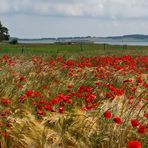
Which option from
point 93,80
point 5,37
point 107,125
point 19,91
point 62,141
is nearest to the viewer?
point 62,141

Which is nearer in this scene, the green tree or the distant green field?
the distant green field

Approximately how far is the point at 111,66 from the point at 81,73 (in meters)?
3.37

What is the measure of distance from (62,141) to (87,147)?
314mm

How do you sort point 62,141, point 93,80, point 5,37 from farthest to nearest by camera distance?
point 5,37 < point 93,80 < point 62,141

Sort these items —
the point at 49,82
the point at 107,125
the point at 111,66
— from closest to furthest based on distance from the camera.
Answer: the point at 107,125, the point at 49,82, the point at 111,66

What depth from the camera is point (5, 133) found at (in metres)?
5.71

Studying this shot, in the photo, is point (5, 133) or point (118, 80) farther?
point (118, 80)

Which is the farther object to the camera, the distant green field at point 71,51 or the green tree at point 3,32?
the green tree at point 3,32

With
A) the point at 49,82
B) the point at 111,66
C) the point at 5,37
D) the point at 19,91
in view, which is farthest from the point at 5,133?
the point at 5,37

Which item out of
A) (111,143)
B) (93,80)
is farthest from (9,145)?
(93,80)

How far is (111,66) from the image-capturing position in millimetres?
15906

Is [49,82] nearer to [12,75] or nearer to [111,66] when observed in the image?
[12,75]

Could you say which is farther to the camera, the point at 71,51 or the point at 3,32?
the point at 3,32

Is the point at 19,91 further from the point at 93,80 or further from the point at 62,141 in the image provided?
the point at 62,141
